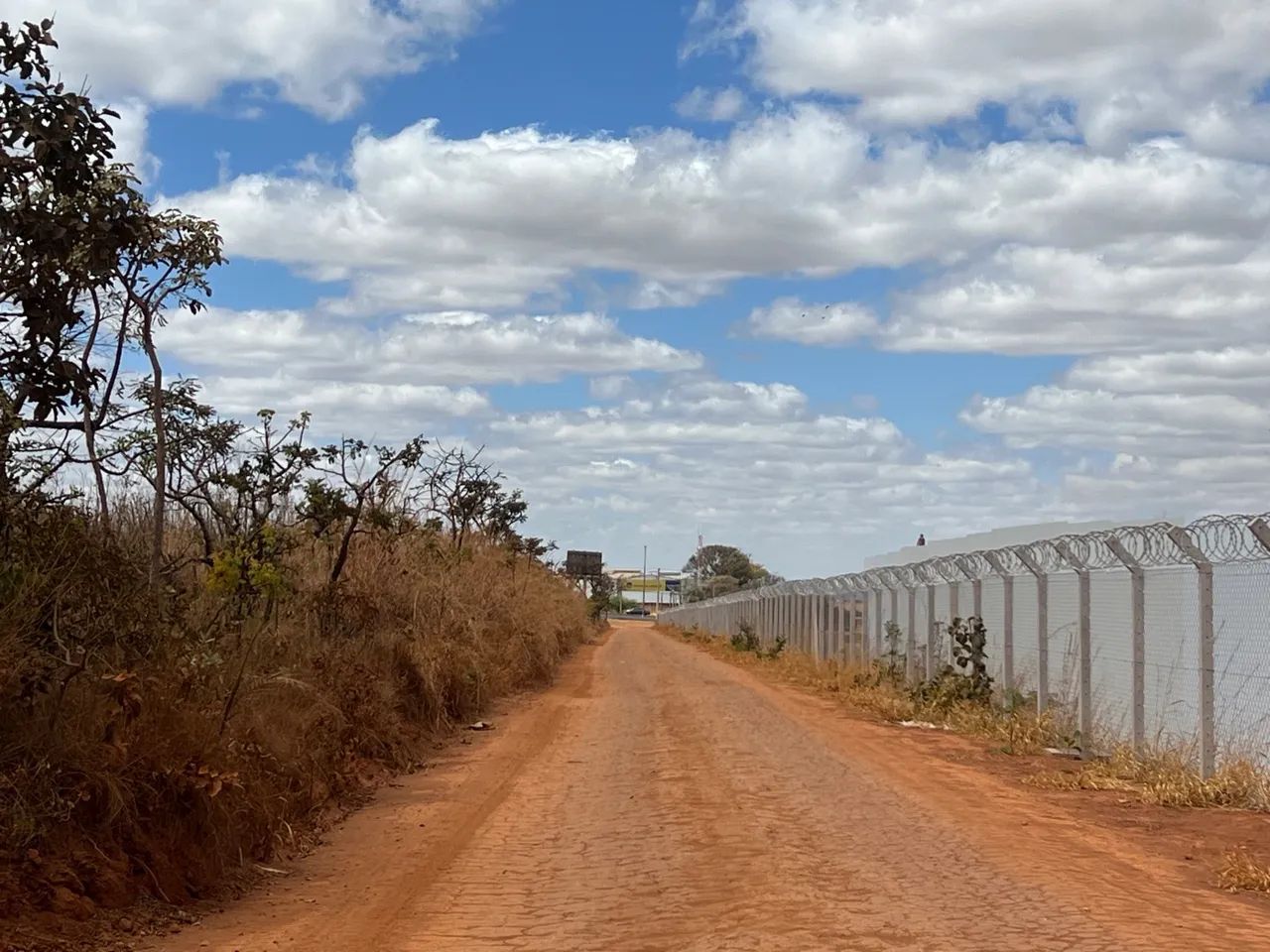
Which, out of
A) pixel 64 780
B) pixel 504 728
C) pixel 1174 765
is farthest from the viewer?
pixel 504 728

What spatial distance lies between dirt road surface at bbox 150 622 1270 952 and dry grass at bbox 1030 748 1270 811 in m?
0.91

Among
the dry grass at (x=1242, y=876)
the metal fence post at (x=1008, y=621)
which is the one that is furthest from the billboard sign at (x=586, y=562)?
the dry grass at (x=1242, y=876)

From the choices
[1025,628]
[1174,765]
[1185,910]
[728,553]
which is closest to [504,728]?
[1025,628]

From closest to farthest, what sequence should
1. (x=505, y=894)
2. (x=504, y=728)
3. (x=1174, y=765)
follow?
(x=505, y=894) < (x=1174, y=765) < (x=504, y=728)

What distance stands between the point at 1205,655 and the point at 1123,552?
91.5 inches

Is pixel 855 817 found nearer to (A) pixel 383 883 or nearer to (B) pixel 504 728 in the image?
(A) pixel 383 883

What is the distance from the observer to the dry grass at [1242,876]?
9133 millimetres

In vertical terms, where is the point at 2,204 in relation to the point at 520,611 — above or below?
above

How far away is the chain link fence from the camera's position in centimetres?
1258

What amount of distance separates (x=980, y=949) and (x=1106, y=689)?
10014 millimetres

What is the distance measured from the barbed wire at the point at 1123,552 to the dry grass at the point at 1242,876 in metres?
3.12

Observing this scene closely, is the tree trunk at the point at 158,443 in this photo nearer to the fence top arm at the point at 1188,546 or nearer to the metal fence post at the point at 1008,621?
the fence top arm at the point at 1188,546

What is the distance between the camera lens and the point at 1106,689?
16422 millimetres

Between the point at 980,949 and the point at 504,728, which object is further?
the point at 504,728
